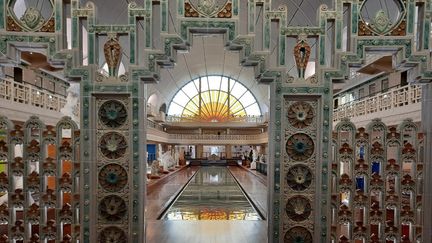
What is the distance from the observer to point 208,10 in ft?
13.6

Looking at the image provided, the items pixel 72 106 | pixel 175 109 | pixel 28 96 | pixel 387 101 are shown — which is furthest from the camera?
pixel 175 109

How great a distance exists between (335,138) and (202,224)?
4.32 m

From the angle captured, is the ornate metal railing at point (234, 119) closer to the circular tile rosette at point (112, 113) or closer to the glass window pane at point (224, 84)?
the glass window pane at point (224, 84)

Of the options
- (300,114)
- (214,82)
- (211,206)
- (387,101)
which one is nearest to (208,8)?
(300,114)

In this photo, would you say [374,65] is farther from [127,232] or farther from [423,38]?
[127,232]

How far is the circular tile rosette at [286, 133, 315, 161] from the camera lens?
169 inches

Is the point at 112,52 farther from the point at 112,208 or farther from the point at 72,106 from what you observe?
the point at 72,106

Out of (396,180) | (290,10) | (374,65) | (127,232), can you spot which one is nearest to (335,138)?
(396,180)

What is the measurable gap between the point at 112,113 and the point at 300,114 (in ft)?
8.20

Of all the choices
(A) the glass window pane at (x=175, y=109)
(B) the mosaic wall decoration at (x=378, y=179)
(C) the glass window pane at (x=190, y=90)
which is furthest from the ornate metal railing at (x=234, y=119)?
(B) the mosaic wall decoration at (x=378, y=179)

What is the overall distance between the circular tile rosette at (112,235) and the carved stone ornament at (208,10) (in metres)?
3.01

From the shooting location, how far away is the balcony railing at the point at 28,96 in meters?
9.21

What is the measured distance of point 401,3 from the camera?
4090 millimetres

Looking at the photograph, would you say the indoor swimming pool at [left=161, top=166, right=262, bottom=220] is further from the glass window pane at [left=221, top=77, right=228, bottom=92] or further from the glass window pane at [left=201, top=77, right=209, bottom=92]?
the glass window pane at [left=221, top=77, right=228, bottom=92]
